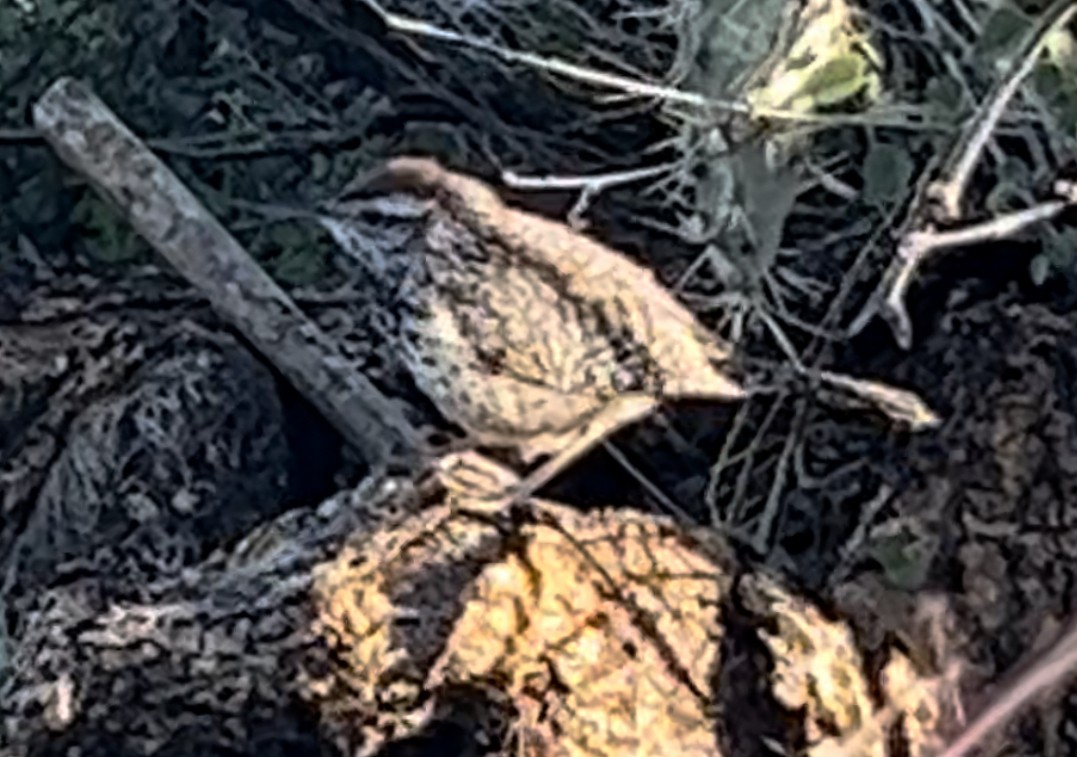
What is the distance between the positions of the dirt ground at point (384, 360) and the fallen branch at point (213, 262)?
0.07 ft

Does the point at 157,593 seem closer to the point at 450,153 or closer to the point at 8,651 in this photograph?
the point at 8,651

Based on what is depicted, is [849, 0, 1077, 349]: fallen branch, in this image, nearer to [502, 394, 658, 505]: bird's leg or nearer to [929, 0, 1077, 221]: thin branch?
[929, 0, 1077, 221]: thin branch

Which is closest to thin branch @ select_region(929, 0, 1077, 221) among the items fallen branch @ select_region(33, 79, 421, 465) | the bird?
the bird

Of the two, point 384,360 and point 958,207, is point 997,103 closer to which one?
point 958,207

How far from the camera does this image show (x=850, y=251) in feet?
5.24

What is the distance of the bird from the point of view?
1.55m

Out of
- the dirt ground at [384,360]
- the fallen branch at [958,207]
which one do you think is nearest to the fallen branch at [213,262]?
the dirt ground at [384,360]

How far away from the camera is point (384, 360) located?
162 cm

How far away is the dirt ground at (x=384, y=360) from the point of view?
4.76 feet

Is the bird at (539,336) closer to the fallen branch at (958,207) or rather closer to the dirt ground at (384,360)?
the dirt ground at (384,360)

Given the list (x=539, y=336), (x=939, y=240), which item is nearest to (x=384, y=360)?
(x=539, y=336)

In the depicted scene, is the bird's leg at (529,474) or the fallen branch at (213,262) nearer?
the bird's leg at (529,474)

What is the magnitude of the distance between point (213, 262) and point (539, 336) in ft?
0.95

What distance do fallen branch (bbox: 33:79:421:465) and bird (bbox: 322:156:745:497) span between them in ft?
0.17
